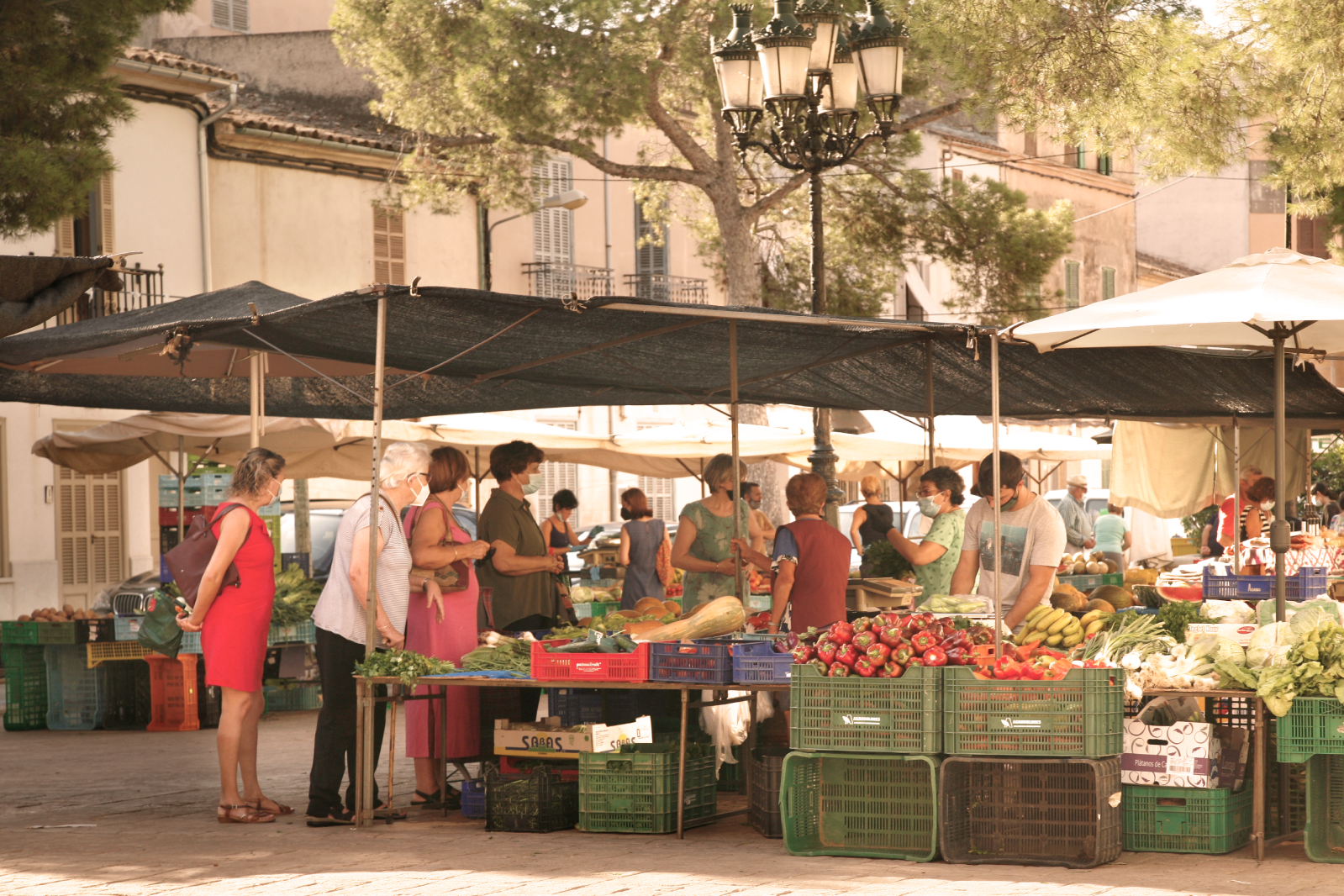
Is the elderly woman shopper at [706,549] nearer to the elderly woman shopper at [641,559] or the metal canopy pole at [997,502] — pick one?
the metal canopy pole at [997,502]

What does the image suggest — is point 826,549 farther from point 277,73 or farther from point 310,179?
point 277,73

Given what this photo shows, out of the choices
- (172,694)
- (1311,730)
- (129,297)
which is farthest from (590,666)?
(129,297)

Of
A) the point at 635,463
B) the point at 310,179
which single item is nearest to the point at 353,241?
the point at 310,179

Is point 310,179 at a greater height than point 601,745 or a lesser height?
greater

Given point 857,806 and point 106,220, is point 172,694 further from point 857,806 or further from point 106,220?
point 106,220

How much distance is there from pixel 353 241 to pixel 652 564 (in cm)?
1443

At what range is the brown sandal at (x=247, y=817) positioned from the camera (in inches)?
338

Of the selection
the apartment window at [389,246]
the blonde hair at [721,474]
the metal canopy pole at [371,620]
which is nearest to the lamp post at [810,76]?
the blonde hair at [721,474]

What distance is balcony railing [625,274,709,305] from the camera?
32406 mm

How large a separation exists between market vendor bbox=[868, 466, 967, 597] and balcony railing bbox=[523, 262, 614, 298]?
18.5 metres

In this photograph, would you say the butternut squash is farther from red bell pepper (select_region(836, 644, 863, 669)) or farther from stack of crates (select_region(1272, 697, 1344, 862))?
stack of crates (select_region(1272, 697, 1344, 862))

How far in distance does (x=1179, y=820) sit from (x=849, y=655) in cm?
157

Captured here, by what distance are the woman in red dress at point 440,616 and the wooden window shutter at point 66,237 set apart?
47.3 ft

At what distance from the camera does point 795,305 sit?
24109mm
